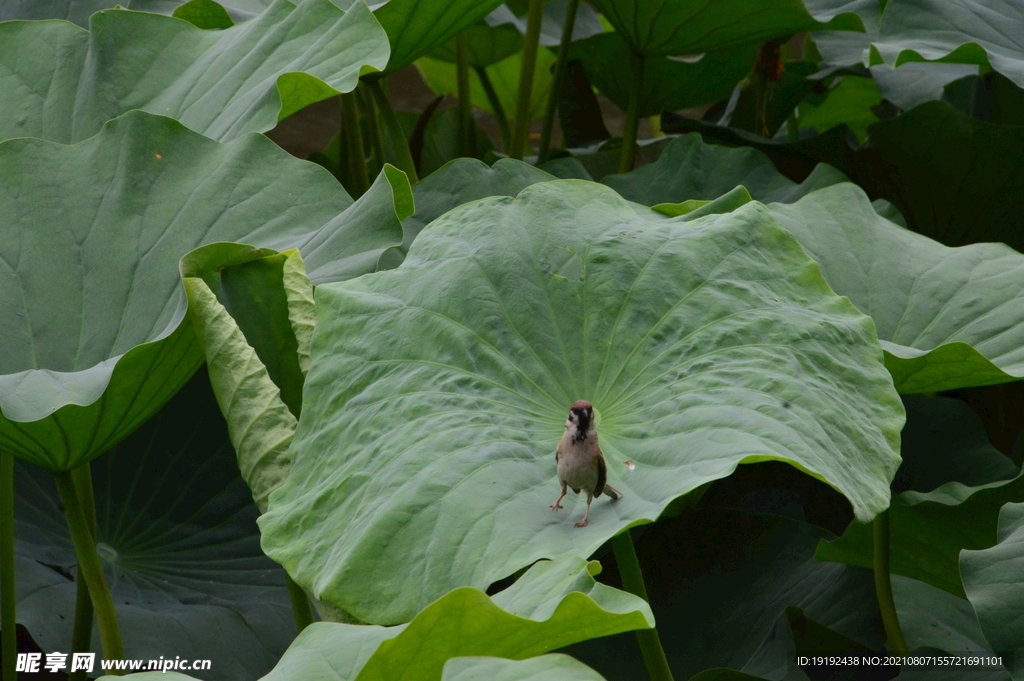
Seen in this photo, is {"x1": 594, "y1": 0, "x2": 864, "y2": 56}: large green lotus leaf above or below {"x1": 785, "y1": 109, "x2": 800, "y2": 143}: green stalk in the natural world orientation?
above

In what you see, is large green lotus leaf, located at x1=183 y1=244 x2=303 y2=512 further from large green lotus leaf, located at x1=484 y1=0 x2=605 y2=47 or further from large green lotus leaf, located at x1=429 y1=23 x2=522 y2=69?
large green lotus leaf, located at x1=429 y1=23 x2=522 y2=69

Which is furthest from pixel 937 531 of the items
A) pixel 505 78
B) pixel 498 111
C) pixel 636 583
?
pixel 505 78

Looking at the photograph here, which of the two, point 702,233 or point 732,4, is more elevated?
point 732,4

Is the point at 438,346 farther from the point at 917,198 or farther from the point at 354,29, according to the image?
the point at 917,198

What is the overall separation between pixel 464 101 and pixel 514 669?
152 cm

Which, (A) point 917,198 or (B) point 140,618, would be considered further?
(A) point 917,198

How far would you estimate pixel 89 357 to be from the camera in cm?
93

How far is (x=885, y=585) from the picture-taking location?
1.10 meters

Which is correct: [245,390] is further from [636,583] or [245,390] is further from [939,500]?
[939,500]

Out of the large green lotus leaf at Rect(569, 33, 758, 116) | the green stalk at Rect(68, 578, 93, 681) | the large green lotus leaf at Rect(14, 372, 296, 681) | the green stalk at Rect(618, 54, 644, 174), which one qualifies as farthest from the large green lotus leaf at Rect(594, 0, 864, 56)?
the green stalk at Rect(68, 578, 93, 681)

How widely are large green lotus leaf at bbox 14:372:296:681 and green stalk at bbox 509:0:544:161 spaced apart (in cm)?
85

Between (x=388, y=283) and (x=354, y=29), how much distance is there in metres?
0.39

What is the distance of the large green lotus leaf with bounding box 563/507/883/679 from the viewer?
109 centimetres

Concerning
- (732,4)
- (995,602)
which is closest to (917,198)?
(732,4)
